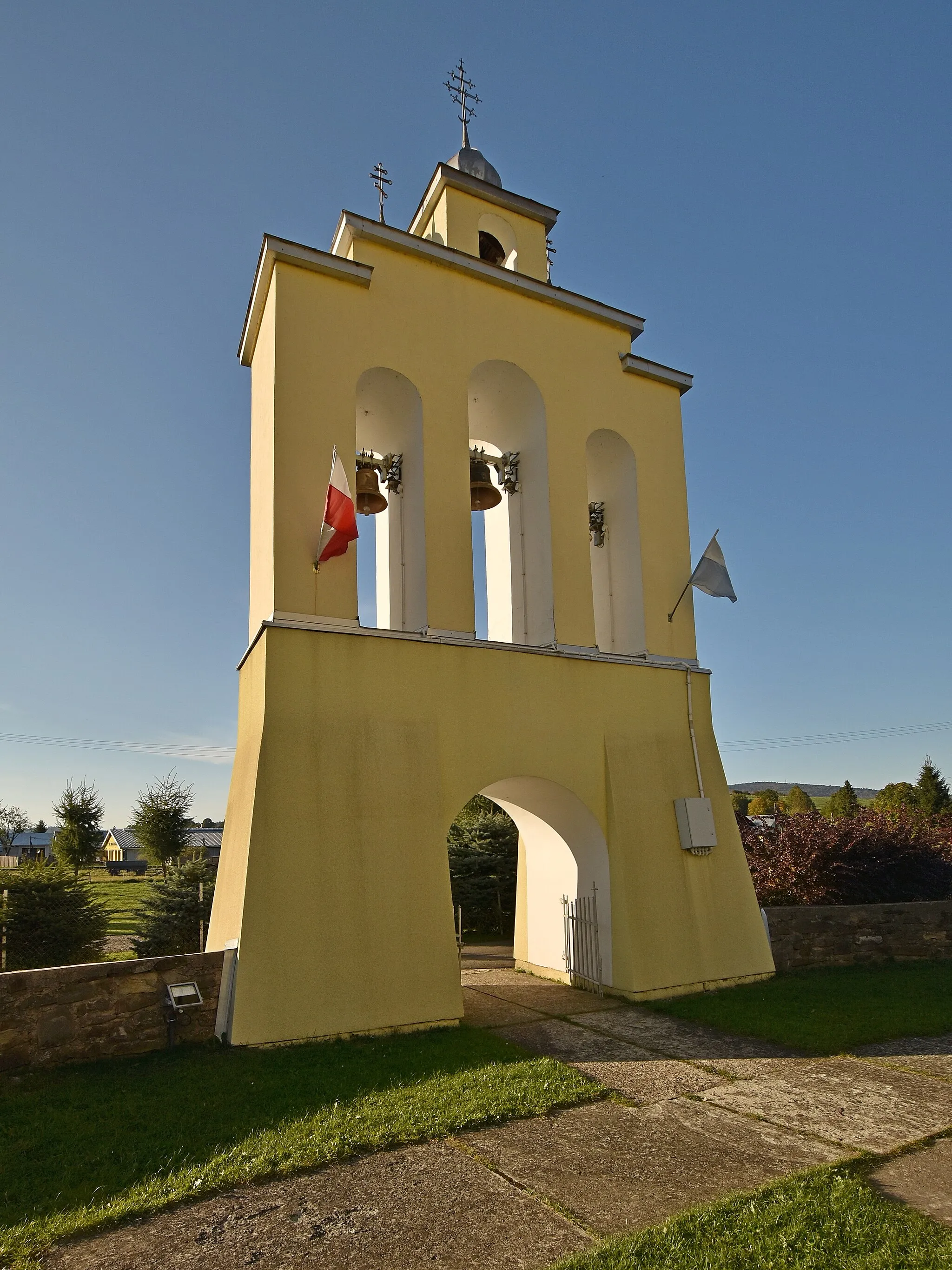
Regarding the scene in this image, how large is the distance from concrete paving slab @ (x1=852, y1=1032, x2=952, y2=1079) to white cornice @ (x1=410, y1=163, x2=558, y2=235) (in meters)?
11.0

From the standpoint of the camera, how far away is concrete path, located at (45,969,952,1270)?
13.0 feet

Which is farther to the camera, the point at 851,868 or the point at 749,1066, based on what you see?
the point at 851,868

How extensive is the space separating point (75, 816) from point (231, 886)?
2060cm

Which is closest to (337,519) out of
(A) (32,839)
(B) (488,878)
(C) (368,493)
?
(C) (368,493)

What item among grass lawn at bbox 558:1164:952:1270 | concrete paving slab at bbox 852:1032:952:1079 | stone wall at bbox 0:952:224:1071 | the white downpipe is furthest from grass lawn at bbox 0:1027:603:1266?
the white downpipe

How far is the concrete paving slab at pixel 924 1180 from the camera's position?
4.27 meters

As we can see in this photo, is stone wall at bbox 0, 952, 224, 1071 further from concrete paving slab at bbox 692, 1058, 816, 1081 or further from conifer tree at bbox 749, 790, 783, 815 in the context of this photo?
conifer tree at bbox 749, 790, 783, 815

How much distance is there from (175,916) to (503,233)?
11.6 m

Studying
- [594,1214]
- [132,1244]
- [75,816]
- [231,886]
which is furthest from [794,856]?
[75,816]

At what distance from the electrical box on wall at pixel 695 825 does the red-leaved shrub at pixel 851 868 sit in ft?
11.2

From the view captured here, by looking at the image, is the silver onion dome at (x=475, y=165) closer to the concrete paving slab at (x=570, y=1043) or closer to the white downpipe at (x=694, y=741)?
the white downpipe at (x=694, y=741)

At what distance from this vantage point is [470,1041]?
7320mm

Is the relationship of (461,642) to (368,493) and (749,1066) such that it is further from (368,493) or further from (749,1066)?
(749,1066)

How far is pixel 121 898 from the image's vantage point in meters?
27.3
